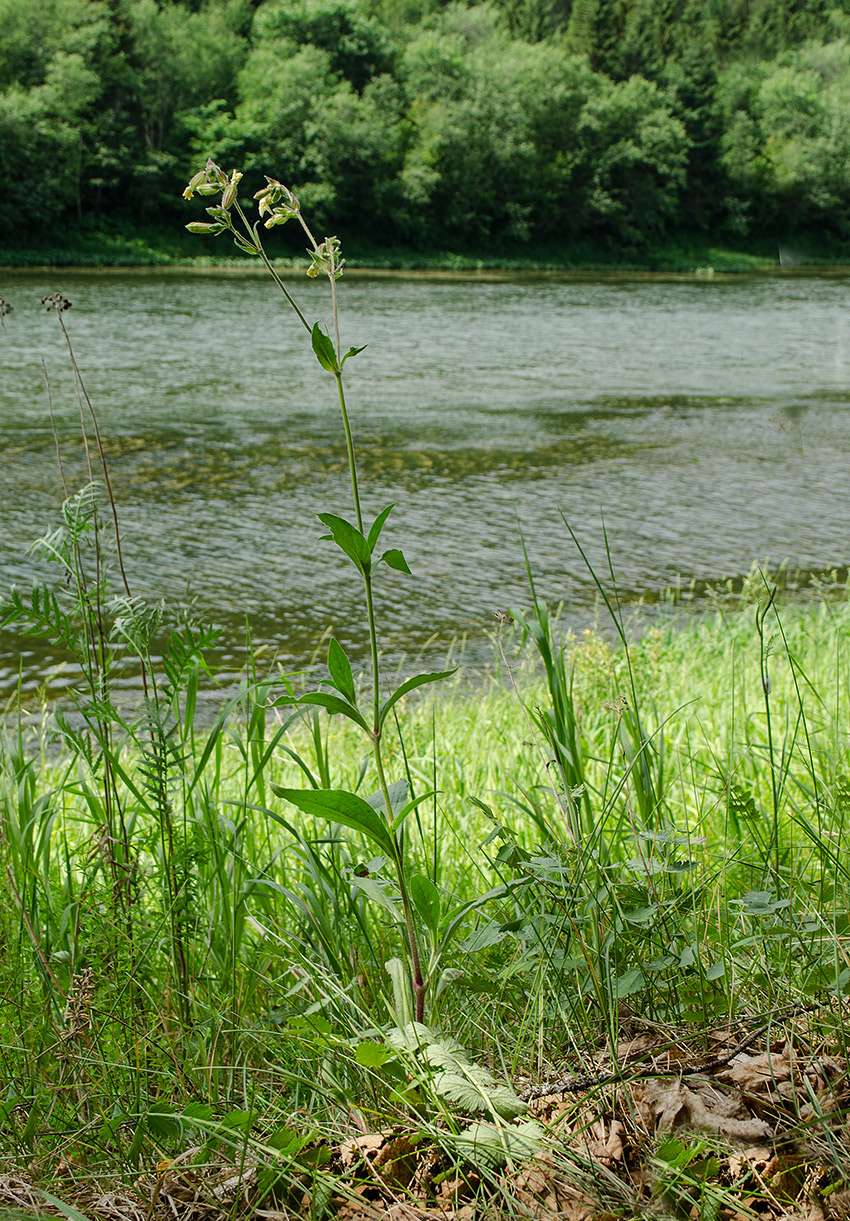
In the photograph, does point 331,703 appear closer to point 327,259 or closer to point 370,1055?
point 370,1055

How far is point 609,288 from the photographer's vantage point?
1436 inches

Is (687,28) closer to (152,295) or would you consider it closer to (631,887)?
(152,295)

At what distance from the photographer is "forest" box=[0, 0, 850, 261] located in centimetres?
4469

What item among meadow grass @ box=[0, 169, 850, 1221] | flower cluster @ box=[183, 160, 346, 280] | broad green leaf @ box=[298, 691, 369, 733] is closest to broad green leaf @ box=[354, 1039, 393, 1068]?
meadow grass @ box=[0, 169, 850, 1221]

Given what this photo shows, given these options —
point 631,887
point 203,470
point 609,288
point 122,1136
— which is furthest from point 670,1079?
point 609,288

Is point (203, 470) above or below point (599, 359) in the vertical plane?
below

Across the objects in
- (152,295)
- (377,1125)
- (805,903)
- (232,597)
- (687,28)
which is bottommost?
(232,597)

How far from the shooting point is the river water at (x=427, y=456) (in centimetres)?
770

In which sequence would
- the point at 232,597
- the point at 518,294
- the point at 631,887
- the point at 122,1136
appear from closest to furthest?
the point at 122,1136
the point at 631,887
the point at 232,597
the point at 518,294

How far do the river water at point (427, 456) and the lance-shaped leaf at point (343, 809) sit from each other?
148 inches

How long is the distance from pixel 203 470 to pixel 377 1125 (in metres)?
10.2

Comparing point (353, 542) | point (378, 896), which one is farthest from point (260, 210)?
point (378, 896)

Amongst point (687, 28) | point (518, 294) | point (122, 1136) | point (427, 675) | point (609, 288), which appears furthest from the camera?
point (687, 28)

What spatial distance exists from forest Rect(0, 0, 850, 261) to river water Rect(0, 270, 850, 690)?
24.5 meters
